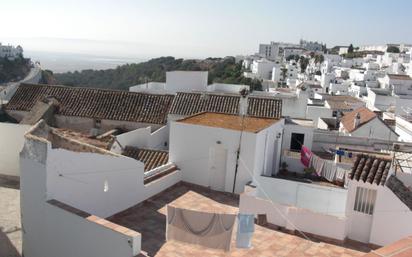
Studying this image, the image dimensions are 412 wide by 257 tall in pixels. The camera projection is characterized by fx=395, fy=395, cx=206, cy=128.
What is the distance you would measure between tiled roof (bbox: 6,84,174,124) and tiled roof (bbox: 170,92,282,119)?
3.61 ft

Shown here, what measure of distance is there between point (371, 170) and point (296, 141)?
921cm

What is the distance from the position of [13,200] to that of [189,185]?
6.47 metres

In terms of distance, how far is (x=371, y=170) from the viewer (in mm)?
11320

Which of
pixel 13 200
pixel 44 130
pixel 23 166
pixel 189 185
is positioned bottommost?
pixel 13 200

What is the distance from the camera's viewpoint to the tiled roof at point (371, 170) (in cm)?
1109

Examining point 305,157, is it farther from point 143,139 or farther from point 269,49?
point 269,49

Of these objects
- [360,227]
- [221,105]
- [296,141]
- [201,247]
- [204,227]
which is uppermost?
[221,105]

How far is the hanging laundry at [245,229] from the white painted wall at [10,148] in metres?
11.2

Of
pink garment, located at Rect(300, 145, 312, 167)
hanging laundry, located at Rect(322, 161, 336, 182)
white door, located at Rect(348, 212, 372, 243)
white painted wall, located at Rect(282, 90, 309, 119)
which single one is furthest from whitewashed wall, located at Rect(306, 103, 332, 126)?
white door, located at Rect(348, 212, 372, 243)

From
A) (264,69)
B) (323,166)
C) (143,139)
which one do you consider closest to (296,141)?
(323,166)

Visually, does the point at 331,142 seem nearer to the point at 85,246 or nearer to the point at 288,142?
the point at 288,142

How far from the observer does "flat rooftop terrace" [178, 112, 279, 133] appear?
1463 cm

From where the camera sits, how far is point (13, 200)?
14.5 metres

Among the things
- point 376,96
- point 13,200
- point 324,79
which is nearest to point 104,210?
point 13,200
